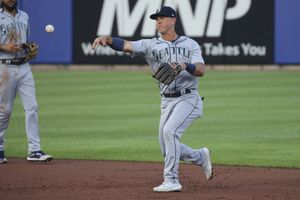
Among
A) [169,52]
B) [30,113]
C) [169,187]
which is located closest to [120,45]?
[169,52]

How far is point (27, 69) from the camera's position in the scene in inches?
442

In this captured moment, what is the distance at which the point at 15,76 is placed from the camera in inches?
438

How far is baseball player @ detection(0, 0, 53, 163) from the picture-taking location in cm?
1111

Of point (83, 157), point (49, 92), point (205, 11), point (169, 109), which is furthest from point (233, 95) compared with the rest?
point (169, 109)

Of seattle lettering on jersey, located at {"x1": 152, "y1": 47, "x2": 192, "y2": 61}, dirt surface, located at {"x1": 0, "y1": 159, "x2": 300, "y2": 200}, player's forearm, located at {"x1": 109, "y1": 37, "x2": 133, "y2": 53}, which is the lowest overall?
dirt surface, located at {"x1": 0, "y1": 159, "x2": 300, "y2": 200}

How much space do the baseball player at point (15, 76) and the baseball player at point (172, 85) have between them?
8.29 ft

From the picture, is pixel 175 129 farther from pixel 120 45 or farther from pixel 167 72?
pixel 120 45

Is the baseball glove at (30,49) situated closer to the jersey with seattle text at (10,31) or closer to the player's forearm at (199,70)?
the jersey with seattle text at (10,31)

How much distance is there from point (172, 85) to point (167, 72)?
1.21ft

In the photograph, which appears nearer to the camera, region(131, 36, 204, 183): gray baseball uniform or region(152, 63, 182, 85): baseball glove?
region(152, 63, 182, 85): baseball glove

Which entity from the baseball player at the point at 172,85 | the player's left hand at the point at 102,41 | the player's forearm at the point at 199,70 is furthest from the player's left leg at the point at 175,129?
the player's left hand at the point at 102,41

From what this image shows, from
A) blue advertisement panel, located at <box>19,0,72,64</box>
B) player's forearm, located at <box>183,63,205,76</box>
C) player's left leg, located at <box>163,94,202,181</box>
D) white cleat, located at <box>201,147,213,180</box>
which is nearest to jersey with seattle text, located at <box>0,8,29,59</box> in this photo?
player's left leg, located at <box>163,94,202,181</box>

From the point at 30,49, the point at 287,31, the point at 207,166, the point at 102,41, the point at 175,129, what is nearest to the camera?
the point at 102,41

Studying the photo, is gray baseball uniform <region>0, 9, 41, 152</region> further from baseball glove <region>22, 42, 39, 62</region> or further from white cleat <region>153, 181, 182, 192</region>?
white cleat <region>153, 181, 182, 192</region>
